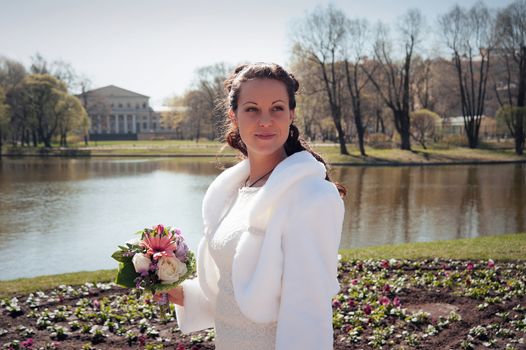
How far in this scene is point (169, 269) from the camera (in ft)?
8.05

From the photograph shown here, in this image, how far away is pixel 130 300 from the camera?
20.5ft

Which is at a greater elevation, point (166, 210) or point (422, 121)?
point (422, 121)

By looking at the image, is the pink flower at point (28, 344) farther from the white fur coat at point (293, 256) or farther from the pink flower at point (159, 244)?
the white fur coat at point (293, 256)

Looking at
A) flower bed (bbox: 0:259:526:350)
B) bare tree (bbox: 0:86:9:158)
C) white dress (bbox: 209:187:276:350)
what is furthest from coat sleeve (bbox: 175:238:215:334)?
bare tree (bbox: 0:86:9:158)

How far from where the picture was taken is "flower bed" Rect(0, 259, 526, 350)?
500 cm

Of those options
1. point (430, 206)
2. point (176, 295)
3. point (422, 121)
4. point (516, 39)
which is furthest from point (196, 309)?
point (422, 121)

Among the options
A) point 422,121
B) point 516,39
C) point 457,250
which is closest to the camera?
point 457,250

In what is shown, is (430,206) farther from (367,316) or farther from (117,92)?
(117,92)

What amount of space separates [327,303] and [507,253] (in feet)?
24.9

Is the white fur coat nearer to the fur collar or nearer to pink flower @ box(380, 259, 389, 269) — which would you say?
the fur collar

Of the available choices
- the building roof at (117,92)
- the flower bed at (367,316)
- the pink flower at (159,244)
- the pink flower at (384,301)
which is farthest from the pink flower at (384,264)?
the building roof at (117,92)

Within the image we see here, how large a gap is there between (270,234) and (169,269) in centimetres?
69

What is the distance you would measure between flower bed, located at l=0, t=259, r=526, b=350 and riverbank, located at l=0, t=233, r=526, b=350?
1 cm

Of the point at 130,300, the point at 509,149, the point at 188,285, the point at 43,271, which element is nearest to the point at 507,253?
the point at 130,300
